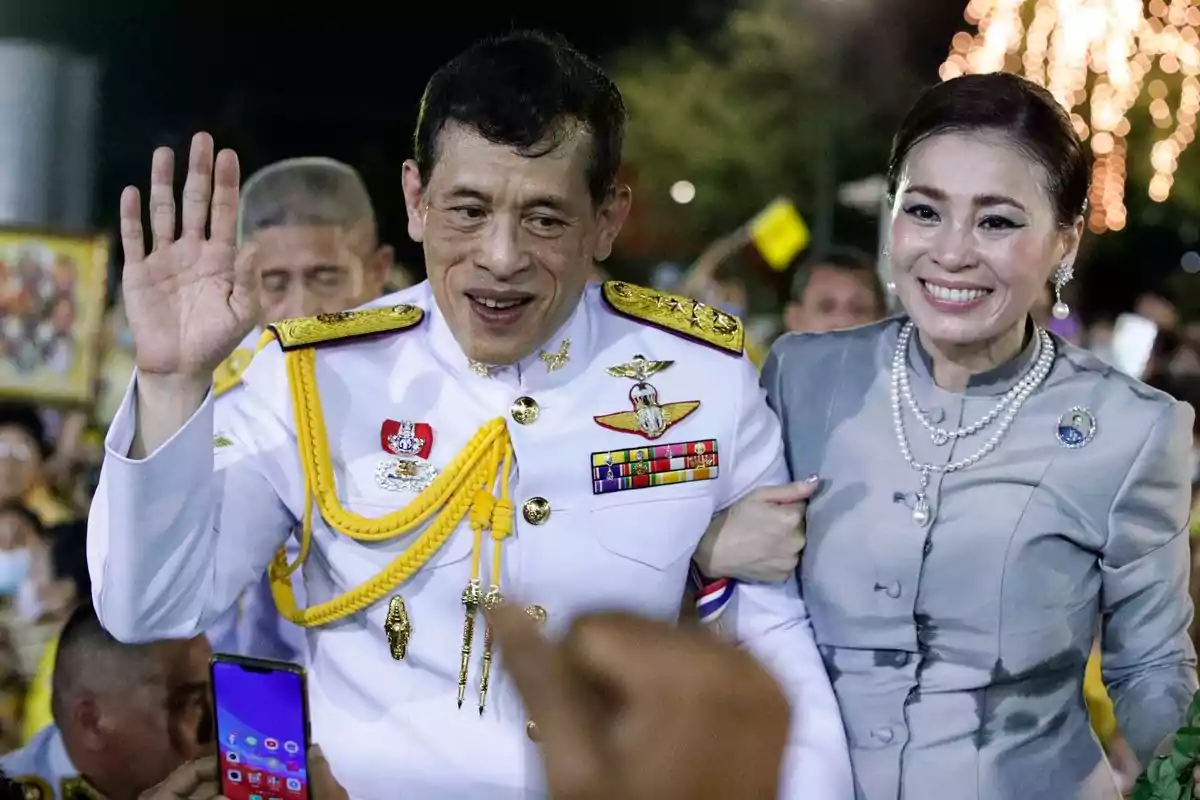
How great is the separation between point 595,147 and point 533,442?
0.37 meters

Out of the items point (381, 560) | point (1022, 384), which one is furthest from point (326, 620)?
point (1022, 384)

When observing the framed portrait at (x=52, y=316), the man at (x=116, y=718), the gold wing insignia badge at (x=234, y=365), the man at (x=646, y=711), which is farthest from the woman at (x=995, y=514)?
the framed portrait at (x=52, y=316)

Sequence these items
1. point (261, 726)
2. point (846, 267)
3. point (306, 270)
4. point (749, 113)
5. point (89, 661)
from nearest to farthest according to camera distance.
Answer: point (261, 726)
point (306, 270)
point (89, 661)
point (846, 267)
point (749, 113)

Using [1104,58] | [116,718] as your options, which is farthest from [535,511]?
[1104,58]

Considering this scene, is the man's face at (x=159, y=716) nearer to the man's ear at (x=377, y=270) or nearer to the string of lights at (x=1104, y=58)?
the man's ear at (x=377, y=270)

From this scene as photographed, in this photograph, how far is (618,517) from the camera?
5.40 ft

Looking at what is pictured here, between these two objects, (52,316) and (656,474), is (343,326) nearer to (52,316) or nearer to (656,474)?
(656,474)

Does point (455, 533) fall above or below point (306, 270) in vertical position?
below

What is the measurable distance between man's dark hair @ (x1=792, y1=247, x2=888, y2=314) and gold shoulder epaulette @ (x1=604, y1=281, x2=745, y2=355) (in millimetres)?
1691

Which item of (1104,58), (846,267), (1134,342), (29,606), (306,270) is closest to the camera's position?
(306,270)

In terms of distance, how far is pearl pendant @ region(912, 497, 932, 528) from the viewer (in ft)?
5.45

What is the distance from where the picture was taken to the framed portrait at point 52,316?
3.25m

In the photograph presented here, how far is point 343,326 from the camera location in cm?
167

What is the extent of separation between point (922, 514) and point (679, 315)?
0.42 meters
